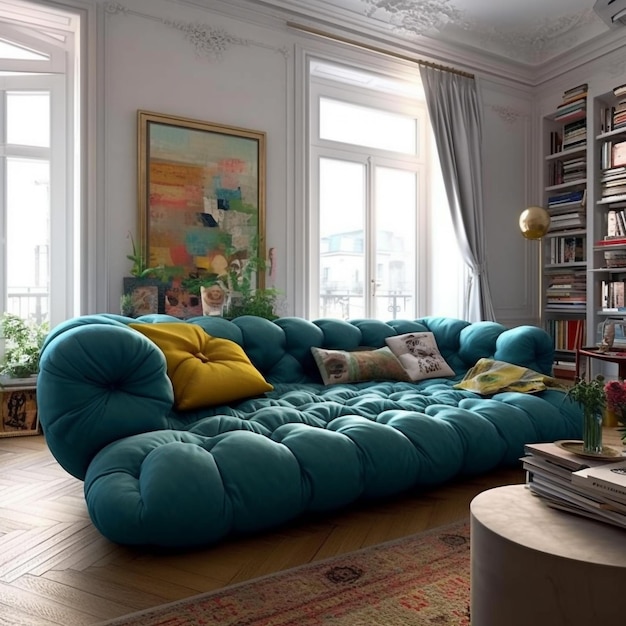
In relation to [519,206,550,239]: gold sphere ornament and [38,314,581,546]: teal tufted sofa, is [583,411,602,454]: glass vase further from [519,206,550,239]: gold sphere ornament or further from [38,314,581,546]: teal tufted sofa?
[519,206,550,239]: gold sphere ornament

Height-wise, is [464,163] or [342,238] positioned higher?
[464,163]

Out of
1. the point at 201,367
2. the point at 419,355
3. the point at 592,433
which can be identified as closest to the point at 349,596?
the point at 592,433

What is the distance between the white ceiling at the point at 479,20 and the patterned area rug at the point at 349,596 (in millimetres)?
3769

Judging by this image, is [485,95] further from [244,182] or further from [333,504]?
[333,504]

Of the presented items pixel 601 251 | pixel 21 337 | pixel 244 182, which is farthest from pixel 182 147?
pixel 601 251

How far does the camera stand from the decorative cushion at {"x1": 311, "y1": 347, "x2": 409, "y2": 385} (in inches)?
126

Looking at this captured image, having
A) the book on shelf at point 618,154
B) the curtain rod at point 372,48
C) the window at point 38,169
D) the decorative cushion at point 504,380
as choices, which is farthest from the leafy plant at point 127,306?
the book on shelf at point 618,154

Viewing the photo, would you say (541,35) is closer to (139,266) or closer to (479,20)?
(479,20)

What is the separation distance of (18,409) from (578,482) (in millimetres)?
3212

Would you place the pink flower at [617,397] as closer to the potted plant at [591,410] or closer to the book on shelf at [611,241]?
the potted plant at [591,410]

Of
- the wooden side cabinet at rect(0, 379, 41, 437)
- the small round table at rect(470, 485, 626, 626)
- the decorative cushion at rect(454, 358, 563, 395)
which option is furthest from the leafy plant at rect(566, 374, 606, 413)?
the wooden side cabinet at rect(0, 379, 41, 437)

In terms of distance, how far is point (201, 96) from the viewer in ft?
13.3

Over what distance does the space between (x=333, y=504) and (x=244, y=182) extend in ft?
8.77

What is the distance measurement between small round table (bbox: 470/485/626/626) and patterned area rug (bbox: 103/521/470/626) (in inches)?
13.3
